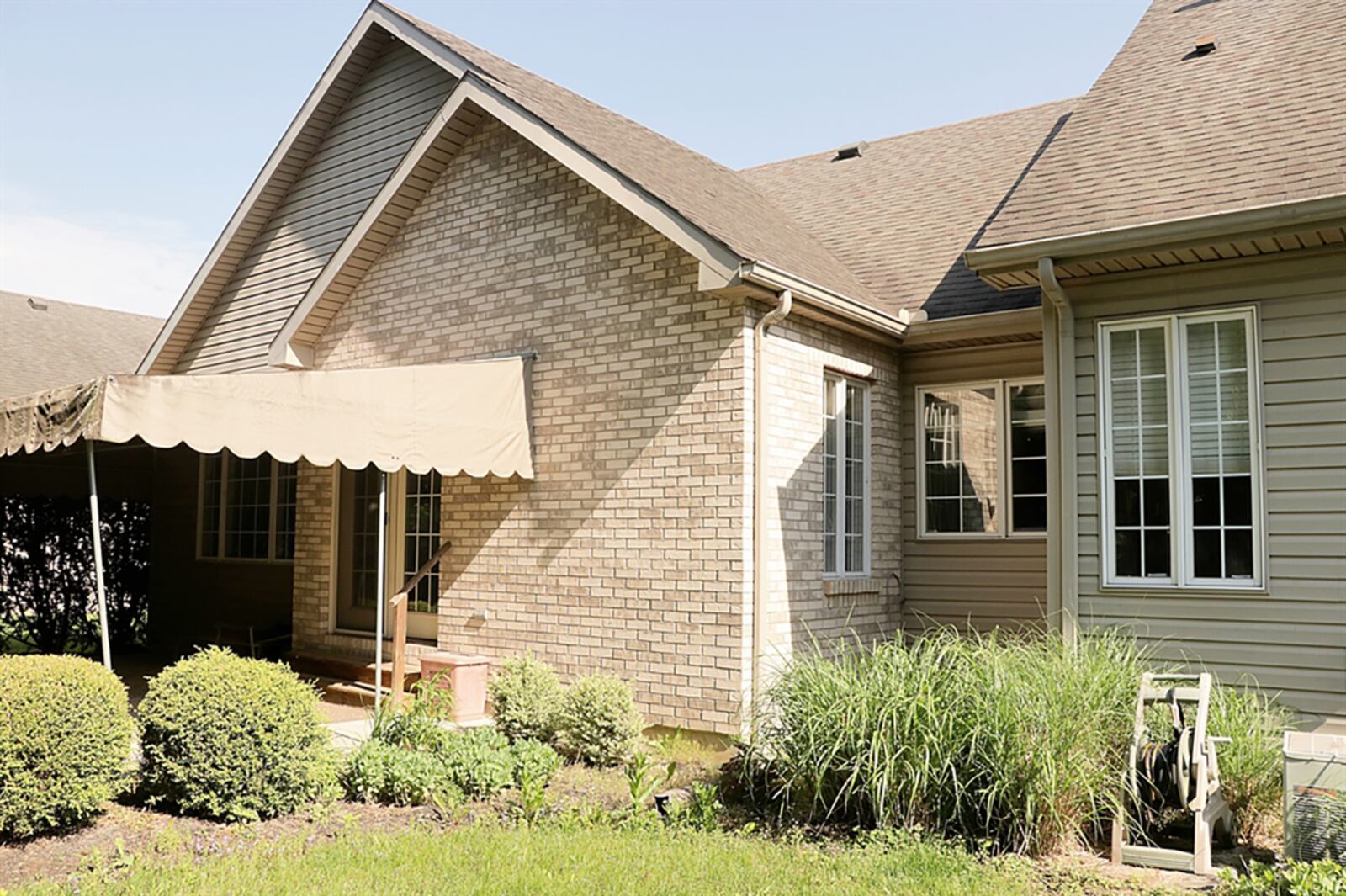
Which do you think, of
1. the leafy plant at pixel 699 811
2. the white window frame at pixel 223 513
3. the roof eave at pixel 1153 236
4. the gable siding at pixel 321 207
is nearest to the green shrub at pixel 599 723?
the leafy plant at pixel 699 811

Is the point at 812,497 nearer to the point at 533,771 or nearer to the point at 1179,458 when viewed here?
the point at 1179,458

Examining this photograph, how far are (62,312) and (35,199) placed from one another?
7.50 metres

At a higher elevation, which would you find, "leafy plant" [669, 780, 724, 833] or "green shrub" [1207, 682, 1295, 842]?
"green shrub" [1207, 682, 1295, 842]

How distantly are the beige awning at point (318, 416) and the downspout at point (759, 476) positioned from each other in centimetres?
238

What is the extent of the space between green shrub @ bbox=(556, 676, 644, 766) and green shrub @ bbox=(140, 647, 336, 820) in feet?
6.48

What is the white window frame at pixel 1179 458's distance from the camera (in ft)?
25.6

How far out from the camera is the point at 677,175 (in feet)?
36.0

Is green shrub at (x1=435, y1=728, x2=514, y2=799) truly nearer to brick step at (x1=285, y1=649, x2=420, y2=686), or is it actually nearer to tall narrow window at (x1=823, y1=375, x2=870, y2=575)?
brick step at (x1=285, y1=649, x2=420, y2=686)

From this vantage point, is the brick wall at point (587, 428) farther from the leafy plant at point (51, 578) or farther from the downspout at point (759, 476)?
the leafy plant at point (51, 578)

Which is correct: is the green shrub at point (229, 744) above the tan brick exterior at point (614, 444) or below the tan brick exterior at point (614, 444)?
below

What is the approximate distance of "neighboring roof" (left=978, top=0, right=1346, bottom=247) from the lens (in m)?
7.88

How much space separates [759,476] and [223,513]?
30.6ft

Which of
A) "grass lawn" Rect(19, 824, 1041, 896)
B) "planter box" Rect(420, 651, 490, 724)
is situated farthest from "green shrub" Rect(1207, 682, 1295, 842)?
"planter box" Rect(420, 651, 490, 724)

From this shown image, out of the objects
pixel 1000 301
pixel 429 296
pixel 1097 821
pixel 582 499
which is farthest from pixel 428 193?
pixel 1097 821
